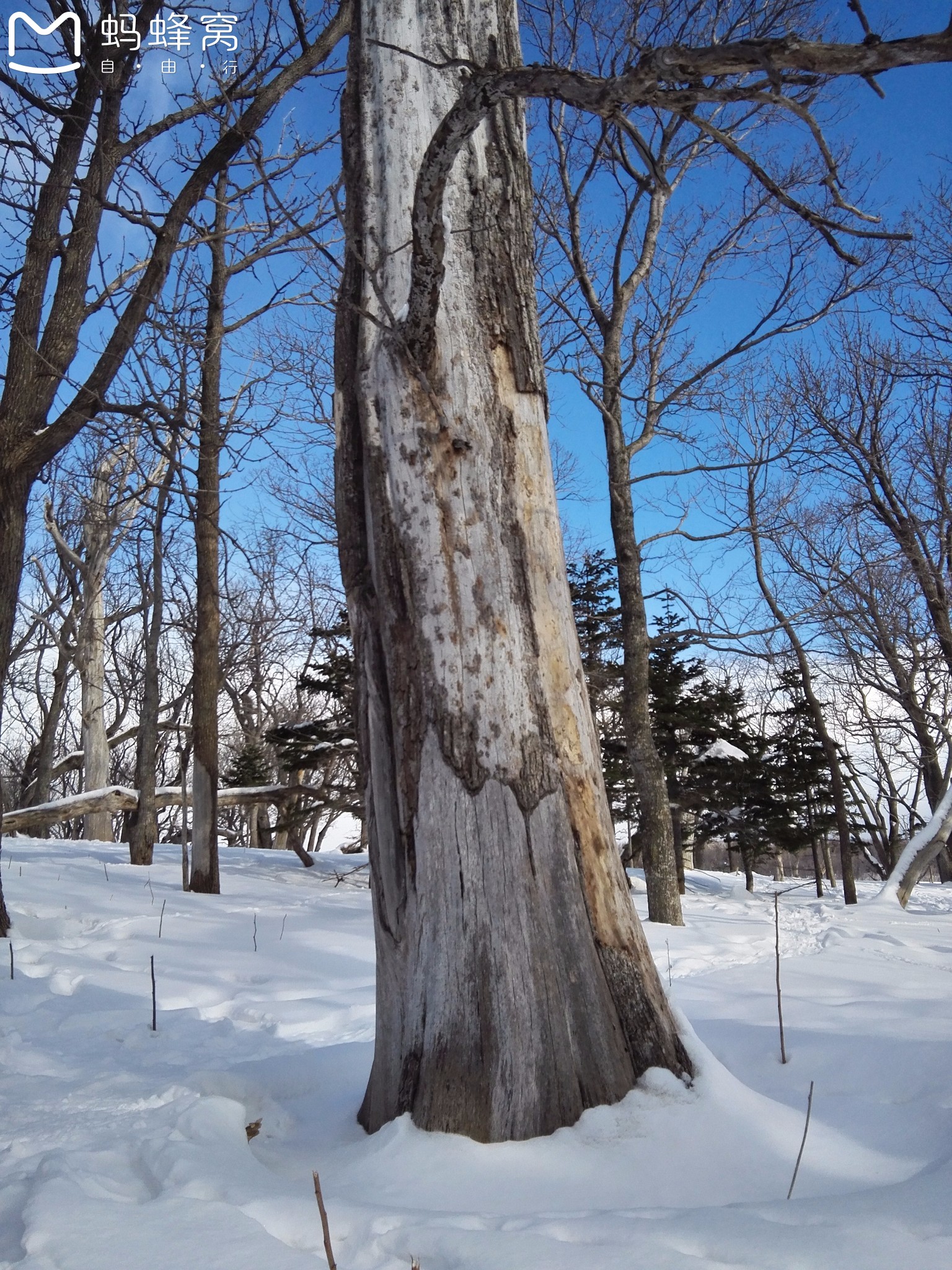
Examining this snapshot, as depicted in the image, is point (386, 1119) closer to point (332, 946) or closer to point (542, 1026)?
point (542, 1026)

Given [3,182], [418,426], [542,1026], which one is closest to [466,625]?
[418,426]

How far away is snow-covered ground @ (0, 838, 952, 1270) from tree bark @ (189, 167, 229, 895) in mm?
4067

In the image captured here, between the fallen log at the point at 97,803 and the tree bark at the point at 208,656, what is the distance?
4.57 ft

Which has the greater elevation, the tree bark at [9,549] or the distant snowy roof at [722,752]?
the tree bark at [9,549]

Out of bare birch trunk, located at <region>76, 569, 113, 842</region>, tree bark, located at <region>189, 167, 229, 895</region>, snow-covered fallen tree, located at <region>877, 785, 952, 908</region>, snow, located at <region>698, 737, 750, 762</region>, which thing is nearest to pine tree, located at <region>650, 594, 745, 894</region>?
snow, located at <region>698, 737, 750, 762</region>

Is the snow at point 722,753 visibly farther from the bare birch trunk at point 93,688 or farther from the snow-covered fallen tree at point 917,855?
the bare birch trunk at point 93,688

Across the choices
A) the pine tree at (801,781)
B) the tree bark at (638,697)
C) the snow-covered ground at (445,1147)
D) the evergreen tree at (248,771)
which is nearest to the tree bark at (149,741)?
the tree bark at (638,697)

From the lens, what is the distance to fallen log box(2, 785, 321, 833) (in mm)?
10422

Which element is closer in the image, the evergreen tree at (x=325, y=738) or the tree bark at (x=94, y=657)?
the evergreen tree at (x=325, y=738)

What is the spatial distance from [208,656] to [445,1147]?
24.1 ft

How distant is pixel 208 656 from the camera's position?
8594mm

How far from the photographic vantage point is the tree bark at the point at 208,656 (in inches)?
325

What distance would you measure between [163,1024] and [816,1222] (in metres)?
2.85

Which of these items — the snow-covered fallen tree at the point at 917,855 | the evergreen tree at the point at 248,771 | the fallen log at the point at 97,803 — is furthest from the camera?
the evergreen tree at the point at 248,771
